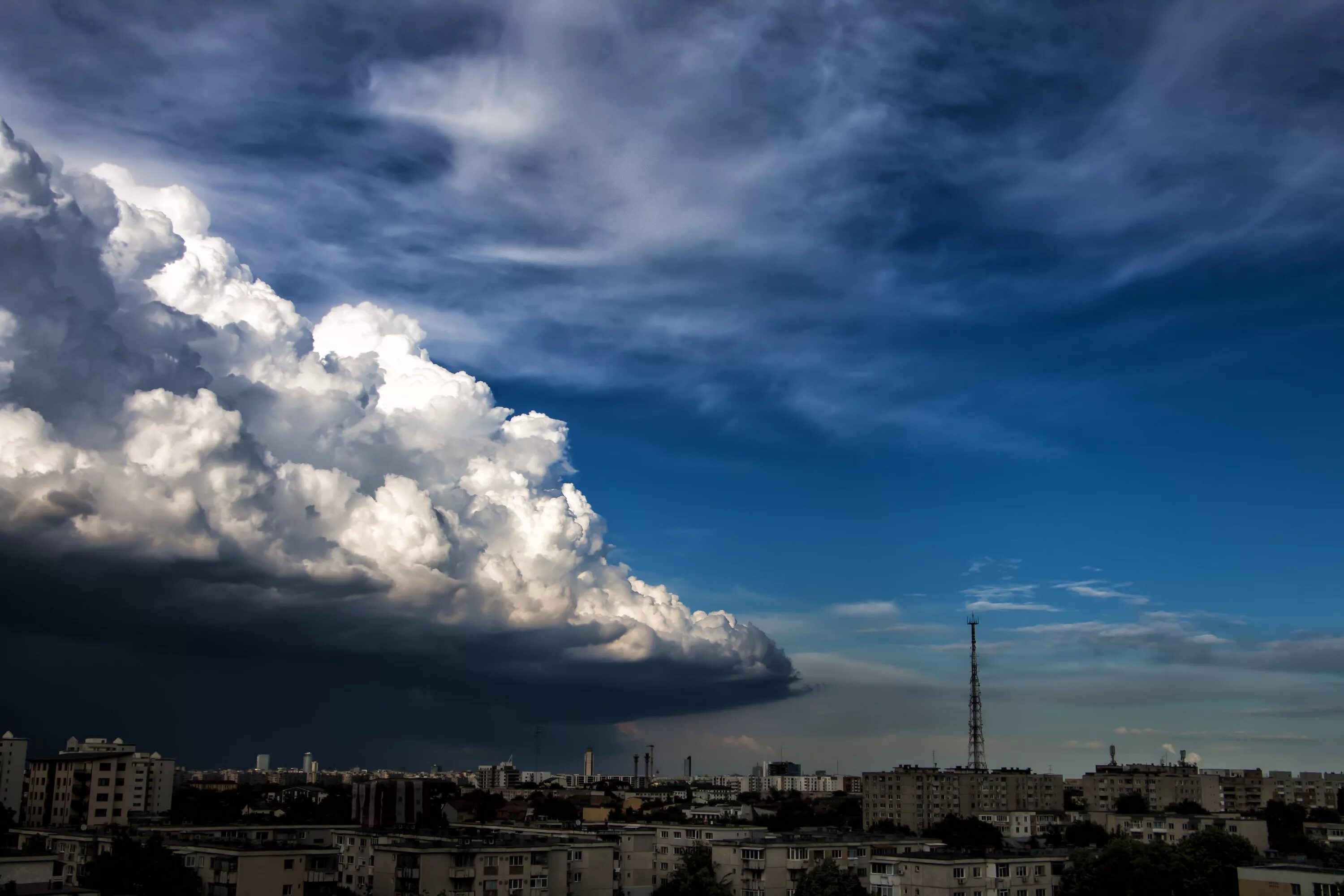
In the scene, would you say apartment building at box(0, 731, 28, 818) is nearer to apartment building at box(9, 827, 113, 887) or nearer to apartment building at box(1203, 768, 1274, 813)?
apartment building at box(9, 827, 113, 887)

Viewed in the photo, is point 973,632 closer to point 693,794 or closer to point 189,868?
point 693,794

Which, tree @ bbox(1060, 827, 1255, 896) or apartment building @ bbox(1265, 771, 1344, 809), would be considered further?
apartment building @ bbox(1265, 771, 1344, 809)

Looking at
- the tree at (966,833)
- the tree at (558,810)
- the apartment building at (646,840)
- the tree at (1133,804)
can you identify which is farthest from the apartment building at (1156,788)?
the apartment building at (646,840)

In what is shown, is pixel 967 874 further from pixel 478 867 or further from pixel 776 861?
pixel 478 867

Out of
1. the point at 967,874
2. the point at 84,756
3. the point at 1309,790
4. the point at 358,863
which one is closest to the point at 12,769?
the point at 84,756

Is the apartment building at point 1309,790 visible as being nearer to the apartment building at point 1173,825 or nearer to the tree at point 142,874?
the apartment building at point 1173,825

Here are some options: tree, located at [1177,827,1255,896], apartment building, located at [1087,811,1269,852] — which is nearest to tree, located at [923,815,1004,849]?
apartment building, located at [1087,811,1269,852]

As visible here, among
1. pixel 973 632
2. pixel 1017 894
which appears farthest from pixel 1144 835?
pixel 1017 894
